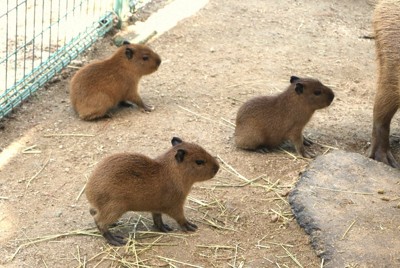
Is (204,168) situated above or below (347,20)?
above

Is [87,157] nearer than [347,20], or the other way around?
[87,157]

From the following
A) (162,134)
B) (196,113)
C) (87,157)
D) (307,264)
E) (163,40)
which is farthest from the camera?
(163,40)

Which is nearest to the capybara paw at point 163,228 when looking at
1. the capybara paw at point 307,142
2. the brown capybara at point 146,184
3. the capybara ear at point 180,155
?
the brown capybara at point 146,184

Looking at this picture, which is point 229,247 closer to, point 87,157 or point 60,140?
point 87,157

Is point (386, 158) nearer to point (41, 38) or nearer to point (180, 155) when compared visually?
point (180, 155)

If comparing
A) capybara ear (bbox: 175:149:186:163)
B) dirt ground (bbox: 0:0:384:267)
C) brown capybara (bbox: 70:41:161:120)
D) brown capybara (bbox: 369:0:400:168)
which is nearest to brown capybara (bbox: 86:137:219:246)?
capybara ear (bbox: 175:149:186:163)

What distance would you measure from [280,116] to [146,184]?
5.19ft

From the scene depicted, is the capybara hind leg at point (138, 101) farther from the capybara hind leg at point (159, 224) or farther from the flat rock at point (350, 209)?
the capybara hind leg at point (159, 224)

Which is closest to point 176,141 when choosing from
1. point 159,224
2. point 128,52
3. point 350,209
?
point 159,224

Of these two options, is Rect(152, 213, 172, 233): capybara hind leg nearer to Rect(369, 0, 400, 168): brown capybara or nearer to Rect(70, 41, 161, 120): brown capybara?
Rect(70, 41, 161, 120): brown capybara

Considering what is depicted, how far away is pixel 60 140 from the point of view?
5367mm

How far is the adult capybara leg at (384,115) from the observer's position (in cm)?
539

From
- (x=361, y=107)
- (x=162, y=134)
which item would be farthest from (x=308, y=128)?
(x=162, y=134)

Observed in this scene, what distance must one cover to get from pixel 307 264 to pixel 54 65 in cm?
323
